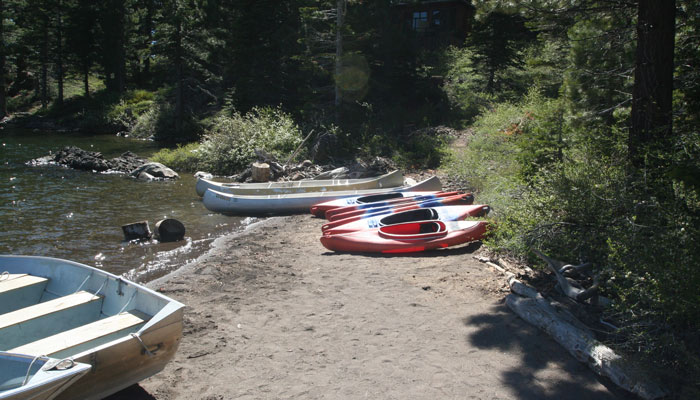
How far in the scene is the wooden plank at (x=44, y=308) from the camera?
4602 mm

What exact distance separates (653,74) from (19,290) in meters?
8.52

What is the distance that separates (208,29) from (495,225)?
23.5m

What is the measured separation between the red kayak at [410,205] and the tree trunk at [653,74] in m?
4.42

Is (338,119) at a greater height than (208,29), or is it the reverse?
(208,29)

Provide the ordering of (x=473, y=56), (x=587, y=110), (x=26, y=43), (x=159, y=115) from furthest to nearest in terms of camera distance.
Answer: (x=26, y=43) < (x=159, y=115) < (x=473, y=56) < (x=587, y=110)

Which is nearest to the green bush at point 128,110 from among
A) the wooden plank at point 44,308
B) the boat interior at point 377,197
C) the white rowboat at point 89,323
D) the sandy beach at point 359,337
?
the boat interior at point 377,197

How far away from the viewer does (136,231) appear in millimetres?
10055

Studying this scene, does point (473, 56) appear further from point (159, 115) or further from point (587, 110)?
point (159, 115)

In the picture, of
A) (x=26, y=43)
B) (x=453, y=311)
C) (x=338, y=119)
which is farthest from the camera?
(x=26, y=43)

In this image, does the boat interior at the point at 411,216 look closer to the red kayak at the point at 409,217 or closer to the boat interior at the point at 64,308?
the red kayak at the point at 409,217

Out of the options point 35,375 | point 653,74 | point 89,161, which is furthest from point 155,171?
point 653,74

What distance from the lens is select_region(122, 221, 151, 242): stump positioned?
32.9 ft

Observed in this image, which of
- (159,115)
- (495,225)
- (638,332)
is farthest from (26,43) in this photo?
(638,332)

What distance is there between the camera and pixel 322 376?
15.4 ft
